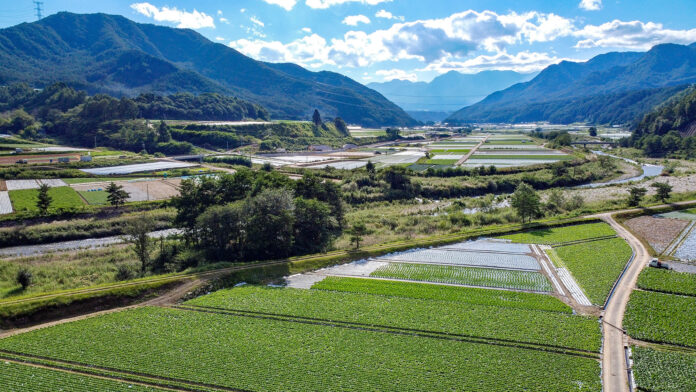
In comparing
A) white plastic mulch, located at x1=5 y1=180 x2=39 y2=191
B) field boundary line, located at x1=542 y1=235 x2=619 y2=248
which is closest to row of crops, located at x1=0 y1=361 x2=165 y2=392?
field boundary line, located at x1=542 y1=235 x2=619 y2=248

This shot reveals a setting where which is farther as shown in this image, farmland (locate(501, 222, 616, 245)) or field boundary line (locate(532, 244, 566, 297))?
farmland (locate(501, 222, 616, 245))

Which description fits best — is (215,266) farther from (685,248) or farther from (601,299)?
(685,248)

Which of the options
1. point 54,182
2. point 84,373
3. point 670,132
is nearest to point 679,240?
point 84,373

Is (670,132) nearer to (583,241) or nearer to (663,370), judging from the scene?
(583,241)

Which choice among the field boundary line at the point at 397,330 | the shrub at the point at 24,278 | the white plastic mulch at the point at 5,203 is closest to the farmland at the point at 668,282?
the field boundary line at the point at 397,330

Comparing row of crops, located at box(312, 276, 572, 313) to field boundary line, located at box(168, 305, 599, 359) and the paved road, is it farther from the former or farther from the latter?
field boundary line, located at box(168, 305, 599, 359)

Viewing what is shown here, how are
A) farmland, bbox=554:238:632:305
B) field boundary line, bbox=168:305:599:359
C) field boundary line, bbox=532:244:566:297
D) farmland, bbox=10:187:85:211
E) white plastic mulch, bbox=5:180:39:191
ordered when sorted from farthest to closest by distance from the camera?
white plastic mulch, bbox=5:180:39:191 → farmland, bbox=10:187:85:211 → field boundary line, bbox=532:244:566:297 → farmland, bbox=554:238:632:305 → field boundary line, bbox=168:305:599:359
